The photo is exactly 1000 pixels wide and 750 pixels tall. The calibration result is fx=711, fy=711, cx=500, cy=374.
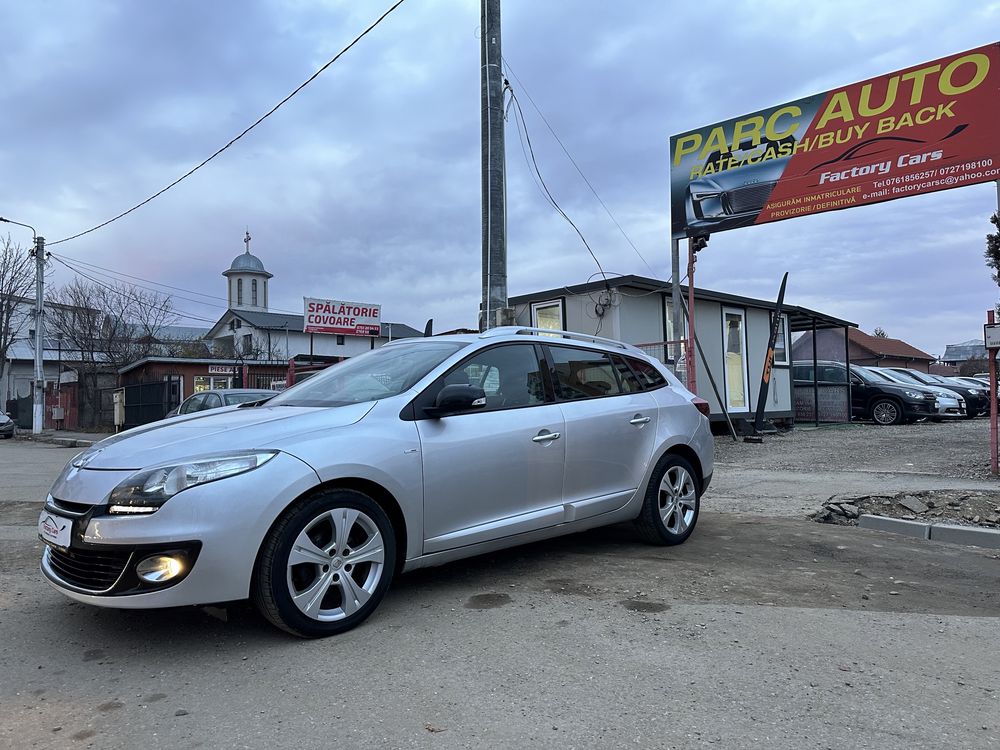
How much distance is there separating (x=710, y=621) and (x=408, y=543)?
1.62 metres

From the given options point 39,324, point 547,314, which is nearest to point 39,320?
point 39,324

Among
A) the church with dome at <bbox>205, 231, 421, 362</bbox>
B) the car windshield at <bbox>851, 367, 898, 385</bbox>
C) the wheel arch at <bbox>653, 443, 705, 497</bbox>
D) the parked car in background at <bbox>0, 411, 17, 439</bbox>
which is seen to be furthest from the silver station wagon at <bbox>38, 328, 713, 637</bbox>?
the church with dome at <bbox>205, 231, 421, 362</bbox>

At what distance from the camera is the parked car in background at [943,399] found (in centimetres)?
1819

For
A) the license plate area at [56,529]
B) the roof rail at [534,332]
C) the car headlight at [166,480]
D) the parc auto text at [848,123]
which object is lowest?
the license plate area at [56,529]

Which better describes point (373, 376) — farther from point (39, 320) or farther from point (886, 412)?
point (39, 320)

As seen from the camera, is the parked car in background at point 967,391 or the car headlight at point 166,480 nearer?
the car headlight at point 166,480

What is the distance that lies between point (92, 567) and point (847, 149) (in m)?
11.8

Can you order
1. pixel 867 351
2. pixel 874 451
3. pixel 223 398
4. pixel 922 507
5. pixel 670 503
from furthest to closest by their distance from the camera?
pixel 867 351 < pixel 223 398 < pixel 874 451 < pixel 922 507 < pixel 670 503

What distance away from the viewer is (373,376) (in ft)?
14.5

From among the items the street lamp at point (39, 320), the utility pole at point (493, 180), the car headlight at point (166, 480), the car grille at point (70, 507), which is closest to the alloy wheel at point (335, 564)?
the car headlight at point (166, 480)

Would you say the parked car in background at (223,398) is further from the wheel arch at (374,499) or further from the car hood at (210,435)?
the wheel arch at (374,499)

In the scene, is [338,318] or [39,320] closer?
[338,318]

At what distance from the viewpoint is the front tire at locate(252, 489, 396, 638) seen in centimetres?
326

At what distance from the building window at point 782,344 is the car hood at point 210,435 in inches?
608
